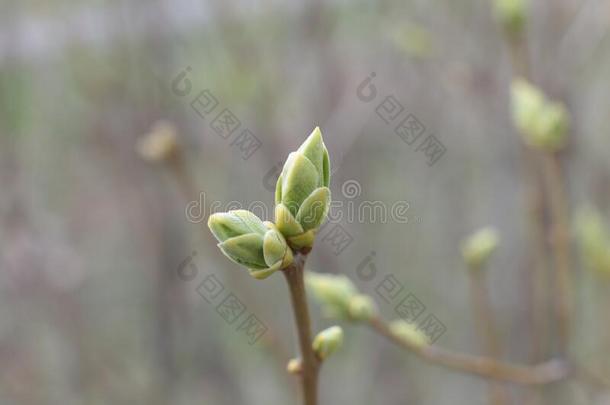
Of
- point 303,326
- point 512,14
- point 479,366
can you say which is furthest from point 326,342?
point 512,14

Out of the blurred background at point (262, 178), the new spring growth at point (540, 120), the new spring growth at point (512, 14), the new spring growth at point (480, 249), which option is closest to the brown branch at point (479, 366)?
the new spring growth at point (480, 249)

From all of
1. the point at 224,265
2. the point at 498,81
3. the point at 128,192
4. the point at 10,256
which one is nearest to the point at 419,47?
the point at 498,81

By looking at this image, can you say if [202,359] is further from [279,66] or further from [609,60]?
[609,60]

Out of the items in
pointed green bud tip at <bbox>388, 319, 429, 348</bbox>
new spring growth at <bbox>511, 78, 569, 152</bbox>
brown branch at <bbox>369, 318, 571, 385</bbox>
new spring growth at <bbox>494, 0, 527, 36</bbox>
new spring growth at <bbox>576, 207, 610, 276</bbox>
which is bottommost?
new spring growth at <bbox>576, 207, 610, 276</bbox>

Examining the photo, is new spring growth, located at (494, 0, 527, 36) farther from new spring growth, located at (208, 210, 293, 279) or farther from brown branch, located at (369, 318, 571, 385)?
new spring growth, located at (208, 210, 293, 279)

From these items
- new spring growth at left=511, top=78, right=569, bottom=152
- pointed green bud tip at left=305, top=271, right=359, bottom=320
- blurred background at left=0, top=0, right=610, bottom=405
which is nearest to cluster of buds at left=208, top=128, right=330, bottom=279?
pointed green bud tip at left=305, top=271, right=359, bottom=320

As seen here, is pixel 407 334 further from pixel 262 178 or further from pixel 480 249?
pixel 262 178
